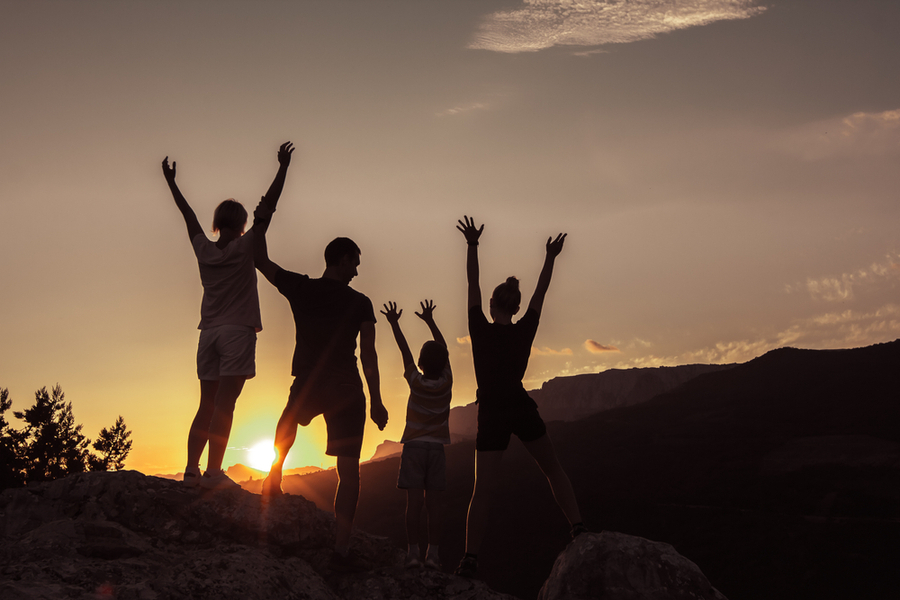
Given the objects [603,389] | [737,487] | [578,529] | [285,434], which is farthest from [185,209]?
[603,389]

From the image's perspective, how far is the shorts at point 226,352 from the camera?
484 centimetres

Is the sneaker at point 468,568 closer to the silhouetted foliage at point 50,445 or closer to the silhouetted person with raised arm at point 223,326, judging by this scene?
the silhouetted person with raised arm at point 223,326

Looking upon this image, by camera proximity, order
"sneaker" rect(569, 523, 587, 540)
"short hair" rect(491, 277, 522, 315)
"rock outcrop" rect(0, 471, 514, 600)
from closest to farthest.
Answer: "rock outcrop" rect(0, 471, 514, 600) → "sneaker" rect(569, 523, 587, 540) → "short hair" rect(491, 277, 522, 315)

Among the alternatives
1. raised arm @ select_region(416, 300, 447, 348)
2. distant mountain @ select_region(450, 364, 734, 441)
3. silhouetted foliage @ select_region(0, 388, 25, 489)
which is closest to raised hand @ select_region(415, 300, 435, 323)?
raised arm @ select_region(416, 300, 447, 348)

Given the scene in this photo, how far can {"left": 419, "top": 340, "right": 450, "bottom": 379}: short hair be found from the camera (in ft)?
16.8

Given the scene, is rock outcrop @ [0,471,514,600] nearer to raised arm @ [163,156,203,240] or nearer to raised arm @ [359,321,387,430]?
raised arm @ [359,321,387,430]

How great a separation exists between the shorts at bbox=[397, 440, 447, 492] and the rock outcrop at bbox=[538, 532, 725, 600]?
1235mm

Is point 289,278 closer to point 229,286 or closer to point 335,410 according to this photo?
point 229,286

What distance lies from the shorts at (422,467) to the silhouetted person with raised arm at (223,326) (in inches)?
59.2

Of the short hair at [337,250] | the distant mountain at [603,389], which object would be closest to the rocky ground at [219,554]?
the short hair at [337,250]

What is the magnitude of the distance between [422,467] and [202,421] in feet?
6.27

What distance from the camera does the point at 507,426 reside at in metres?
4.89

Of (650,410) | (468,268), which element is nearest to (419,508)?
(468,268)

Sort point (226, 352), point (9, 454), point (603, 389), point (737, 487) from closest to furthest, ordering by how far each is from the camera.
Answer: point (226, 352) → point (9, 454) → point (737, 487) → point (603, 389)
